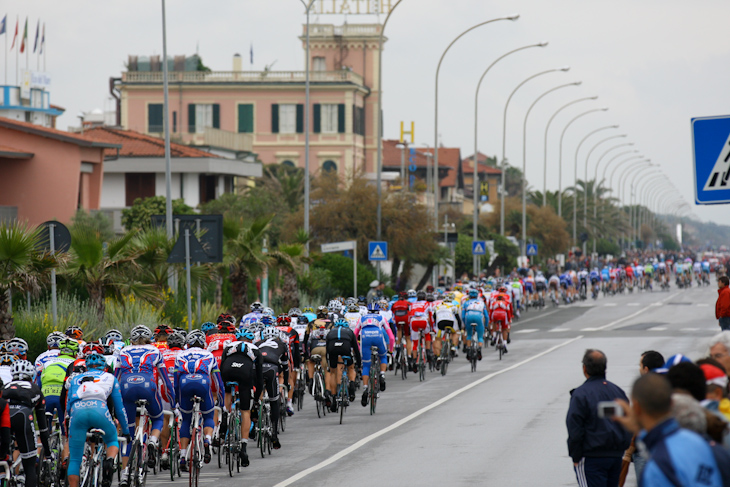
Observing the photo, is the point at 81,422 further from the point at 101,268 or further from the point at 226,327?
the point at 101,268

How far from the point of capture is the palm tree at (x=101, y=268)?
2017 cm

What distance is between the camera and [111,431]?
1125 centimetres

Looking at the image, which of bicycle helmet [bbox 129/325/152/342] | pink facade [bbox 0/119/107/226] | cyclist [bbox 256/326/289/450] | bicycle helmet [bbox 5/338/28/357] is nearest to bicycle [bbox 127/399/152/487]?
bicycle helmet [bbox 129/325/152/342]

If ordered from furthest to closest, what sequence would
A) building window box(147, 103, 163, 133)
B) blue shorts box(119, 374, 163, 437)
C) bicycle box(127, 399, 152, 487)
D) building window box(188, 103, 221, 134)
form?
building window box(188, 103, 221, 134) < building window box(147, 103, 163, 133) < blue shorts box(119, 374, 163, 437) < bicycle box(127, 399, 152, 487)

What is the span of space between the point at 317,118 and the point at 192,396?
7046 cm

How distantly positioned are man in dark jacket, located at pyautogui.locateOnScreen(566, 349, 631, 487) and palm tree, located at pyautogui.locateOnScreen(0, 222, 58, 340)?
10.4 meters

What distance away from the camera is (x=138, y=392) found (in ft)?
40.8

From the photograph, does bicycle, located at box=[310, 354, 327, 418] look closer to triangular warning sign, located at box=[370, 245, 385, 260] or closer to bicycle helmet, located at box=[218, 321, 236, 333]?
bicycle helmet, located at box=[218, 321, 236, 333]

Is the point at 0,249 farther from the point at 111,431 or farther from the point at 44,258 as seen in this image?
the point at 111,431

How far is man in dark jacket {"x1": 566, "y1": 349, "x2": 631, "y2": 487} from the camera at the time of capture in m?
8.16

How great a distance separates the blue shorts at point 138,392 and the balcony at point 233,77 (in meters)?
70.3

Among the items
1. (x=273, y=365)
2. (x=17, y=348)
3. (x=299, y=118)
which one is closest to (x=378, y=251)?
(x=273, y=365)

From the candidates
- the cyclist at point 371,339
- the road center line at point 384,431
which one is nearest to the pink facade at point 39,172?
the road center line at point 384,431

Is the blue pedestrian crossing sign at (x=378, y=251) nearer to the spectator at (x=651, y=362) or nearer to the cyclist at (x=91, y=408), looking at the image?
the cyclist at (x=91, y=408)
